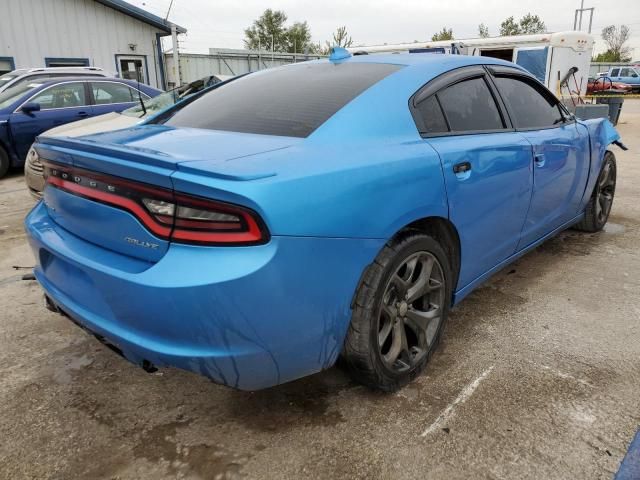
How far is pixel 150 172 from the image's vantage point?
67.6 inches

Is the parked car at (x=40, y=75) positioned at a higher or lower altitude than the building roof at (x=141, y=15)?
lower

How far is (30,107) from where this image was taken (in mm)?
7539

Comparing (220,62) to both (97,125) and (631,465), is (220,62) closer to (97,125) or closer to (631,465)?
(97,125)

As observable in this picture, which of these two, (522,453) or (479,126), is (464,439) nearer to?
(522,453)

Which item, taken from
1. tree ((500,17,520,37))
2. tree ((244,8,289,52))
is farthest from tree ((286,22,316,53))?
tree ((500,17,520,37))

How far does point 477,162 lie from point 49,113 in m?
7.52

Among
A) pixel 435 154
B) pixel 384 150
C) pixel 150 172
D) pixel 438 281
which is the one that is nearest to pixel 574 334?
pixel 438 281

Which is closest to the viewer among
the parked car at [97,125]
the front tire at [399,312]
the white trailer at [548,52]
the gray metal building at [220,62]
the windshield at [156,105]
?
the front tire at [399,312]

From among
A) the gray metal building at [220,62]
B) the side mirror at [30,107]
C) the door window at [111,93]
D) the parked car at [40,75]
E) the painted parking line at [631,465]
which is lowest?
the painted parking line at [631,465]

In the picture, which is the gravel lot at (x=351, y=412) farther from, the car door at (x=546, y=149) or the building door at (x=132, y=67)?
the building door at (x=132, y=67)

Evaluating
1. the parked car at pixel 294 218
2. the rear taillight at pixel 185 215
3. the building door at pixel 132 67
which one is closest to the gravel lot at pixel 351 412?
the parked car at pixel 294 218

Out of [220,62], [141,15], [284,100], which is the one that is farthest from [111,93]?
[220,62]

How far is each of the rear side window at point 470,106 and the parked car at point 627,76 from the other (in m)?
33.4

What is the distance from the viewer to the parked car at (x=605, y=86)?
2497 centimetres
